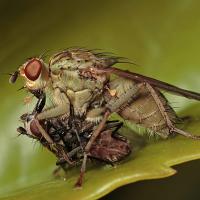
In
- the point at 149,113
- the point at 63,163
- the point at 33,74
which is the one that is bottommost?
the point at 63,163

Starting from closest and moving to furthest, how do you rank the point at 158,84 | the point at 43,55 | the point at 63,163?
1. the point at 158,84
2. the point at 63,163
3. the point at 43,55

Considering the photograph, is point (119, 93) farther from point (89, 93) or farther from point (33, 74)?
point (33, 74)

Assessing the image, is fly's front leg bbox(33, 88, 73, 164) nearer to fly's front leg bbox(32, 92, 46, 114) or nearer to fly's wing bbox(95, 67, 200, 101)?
fly's front leg bbox(32, 92, 46, 114)

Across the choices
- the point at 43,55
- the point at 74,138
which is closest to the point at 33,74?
the point at 43,55

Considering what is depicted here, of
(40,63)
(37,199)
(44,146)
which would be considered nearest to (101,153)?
(44,146)

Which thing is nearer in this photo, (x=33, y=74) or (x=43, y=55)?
(x=33, y=74)

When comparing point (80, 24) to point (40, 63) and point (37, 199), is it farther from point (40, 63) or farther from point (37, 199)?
point (37, 199)

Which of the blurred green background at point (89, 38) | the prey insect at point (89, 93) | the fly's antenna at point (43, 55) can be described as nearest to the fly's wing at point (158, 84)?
the prey insect at point (89, 93)

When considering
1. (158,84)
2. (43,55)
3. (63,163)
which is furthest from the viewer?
(43,55)

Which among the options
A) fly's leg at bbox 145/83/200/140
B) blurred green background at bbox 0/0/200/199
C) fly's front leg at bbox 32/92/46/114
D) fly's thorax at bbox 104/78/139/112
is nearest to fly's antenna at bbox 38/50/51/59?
blurred green background at bbox 0/0/200/199
